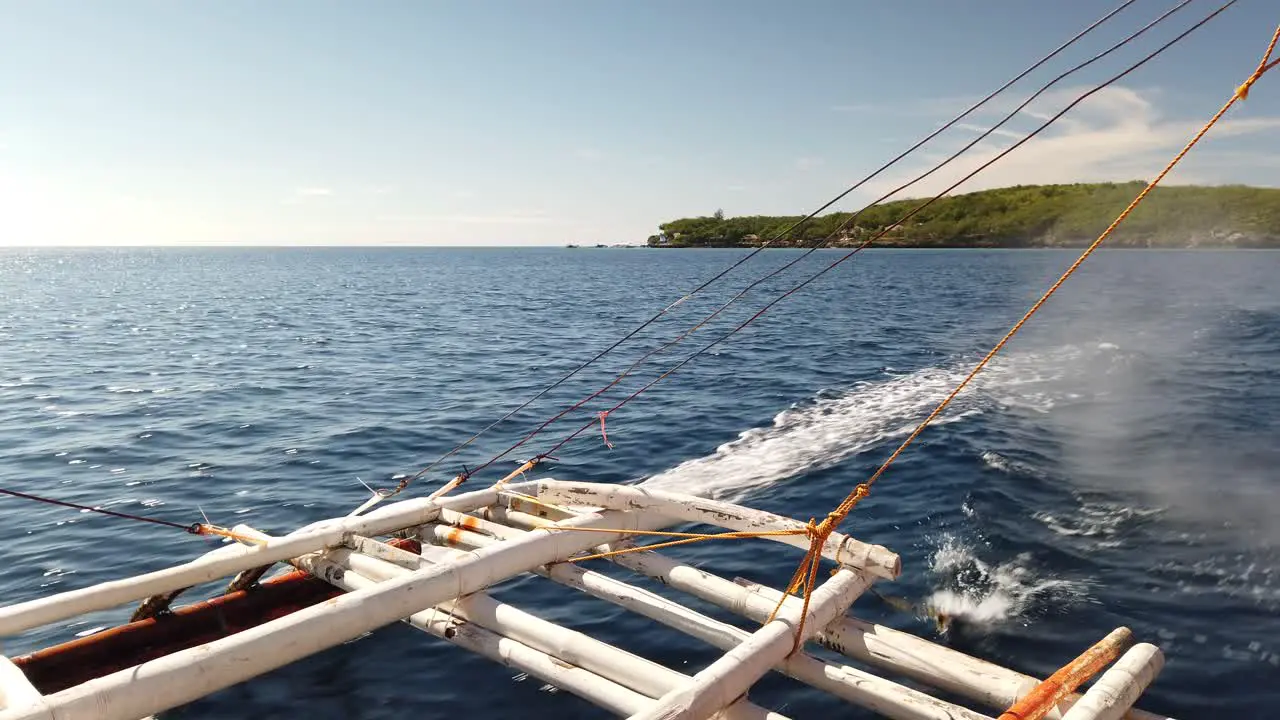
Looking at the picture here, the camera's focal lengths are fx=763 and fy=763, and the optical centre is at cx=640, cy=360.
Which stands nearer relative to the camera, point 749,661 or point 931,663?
point 749,661

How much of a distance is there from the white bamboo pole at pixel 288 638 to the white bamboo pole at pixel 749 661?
243cm

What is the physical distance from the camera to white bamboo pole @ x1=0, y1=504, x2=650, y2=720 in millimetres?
5016

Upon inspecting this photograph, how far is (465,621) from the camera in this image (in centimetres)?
736

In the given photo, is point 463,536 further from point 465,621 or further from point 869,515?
point 869,515

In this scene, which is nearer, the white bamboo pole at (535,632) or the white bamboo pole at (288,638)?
the white bamboo pole at (288,638)

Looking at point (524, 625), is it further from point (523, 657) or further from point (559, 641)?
point (559, 641)

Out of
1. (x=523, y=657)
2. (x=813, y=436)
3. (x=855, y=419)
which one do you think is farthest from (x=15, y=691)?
(x=855, y=419)

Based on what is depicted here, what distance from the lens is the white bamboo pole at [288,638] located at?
16.5 feet

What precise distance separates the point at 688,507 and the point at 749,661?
329cm

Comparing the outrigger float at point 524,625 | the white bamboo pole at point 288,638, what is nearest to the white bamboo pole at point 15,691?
the outrigger float at point 524,625

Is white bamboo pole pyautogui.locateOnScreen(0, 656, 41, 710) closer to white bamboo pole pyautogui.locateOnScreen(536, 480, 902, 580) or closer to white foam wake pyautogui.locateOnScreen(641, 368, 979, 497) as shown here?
white bamboo pole pyautogui.locateOnScreen(536, 480, 902, 580)

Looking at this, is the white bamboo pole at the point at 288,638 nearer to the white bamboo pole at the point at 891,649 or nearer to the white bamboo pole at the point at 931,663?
the white bamboo pole at the point at 891,649

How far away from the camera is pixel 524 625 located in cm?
679

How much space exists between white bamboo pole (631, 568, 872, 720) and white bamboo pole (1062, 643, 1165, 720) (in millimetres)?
1994
